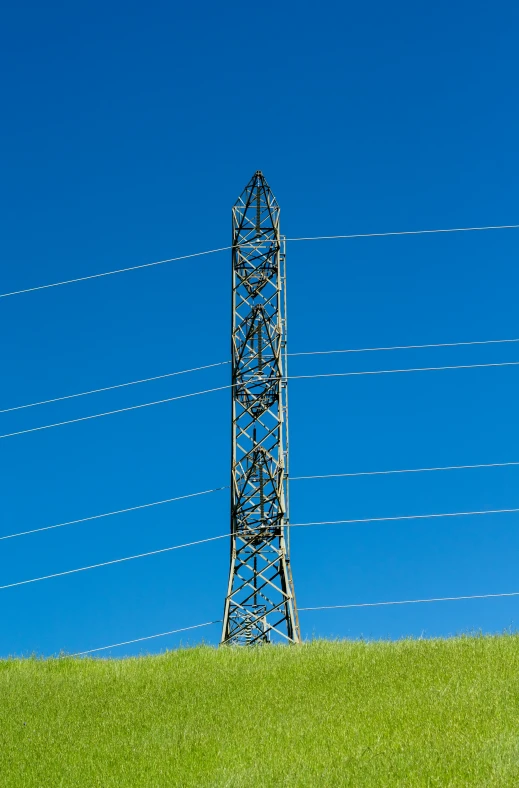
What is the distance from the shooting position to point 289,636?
23.0 metres

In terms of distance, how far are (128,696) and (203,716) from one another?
2949mm

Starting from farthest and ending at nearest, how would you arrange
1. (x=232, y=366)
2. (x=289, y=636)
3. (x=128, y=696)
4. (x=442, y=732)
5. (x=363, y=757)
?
(x=232, y=366) < (x=289, y=636) < (x=128, y=696) < (x=442, y=732) < (x=363, y=757)

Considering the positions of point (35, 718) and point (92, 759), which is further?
point (35, 718)

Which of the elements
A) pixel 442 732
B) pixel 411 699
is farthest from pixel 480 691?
pixel 442 732

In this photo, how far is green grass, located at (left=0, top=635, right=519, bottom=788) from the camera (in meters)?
11.3

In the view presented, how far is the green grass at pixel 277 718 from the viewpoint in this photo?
11.3 meters

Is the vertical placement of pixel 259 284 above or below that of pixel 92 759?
above

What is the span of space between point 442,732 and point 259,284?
636 inches

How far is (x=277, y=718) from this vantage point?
1418cm

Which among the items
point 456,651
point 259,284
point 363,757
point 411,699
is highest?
point 259,284

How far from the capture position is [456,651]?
59.7 feet

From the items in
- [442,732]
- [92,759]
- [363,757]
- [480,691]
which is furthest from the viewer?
[480,691]

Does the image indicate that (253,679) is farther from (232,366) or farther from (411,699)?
(232,366)

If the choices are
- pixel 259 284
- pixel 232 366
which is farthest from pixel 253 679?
pixel 259 284
